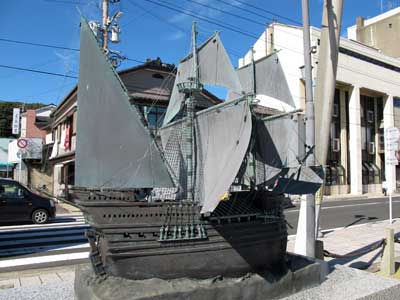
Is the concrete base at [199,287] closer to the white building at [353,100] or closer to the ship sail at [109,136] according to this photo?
the ship sail at [109,136]

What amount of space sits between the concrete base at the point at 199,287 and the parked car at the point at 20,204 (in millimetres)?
10412

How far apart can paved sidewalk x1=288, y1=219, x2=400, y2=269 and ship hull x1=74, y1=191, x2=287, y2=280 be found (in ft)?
11.4

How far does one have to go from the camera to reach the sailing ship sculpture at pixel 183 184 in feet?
15.3

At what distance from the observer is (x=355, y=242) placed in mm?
11070

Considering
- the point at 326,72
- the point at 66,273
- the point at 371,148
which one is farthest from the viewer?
the point at 371,148

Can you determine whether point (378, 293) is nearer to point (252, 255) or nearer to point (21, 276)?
point (252, 255)

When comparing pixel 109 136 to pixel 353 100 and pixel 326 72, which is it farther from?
pixel 353 100

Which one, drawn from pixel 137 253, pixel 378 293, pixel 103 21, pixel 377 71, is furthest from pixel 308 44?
pixel 377 71

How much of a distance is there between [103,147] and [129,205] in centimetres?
126

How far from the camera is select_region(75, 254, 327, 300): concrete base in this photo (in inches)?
174

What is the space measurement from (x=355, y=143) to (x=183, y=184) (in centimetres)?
3317

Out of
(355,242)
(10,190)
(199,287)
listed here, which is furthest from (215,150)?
(10,190)

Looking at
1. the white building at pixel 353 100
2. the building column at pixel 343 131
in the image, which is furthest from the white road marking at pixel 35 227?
the building column at pixel 343 131

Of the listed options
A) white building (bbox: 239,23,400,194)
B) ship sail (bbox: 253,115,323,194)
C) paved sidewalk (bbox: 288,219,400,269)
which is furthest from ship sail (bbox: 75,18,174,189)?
white building (bbox: 239,23,400,194)
